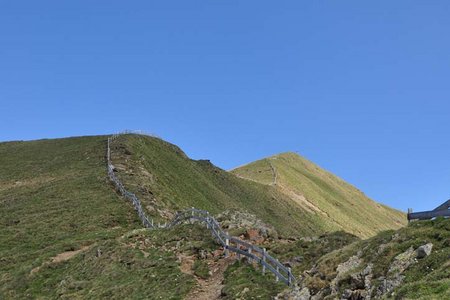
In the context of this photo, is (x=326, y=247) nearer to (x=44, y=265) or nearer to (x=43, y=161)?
(x=44, y=265)

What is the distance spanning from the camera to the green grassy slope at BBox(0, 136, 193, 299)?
Result: 79.3 ft

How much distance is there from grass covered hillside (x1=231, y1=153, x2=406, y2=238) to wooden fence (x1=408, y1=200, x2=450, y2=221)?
8430 centimetres

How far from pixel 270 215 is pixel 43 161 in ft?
135

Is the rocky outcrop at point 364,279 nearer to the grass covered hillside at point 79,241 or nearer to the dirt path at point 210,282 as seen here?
the dirt path at point 210,282

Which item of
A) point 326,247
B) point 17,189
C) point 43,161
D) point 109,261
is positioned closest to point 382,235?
point 326,247

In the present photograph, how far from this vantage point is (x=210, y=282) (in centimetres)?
2120

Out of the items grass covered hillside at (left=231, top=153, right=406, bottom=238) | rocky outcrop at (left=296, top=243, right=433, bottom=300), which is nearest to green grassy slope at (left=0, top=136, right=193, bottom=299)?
rocky outcrop at (left=296, top=243, right=433, bottom=300)

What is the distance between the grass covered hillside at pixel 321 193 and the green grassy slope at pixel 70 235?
53.9 m

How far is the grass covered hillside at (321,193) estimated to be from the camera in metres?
108

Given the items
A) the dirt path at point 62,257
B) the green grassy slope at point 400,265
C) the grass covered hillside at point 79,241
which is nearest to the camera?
the green grassy slope at point 400,265

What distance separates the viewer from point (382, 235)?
47.8 ft

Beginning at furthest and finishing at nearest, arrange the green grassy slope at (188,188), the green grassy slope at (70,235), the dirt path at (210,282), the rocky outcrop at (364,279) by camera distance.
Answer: the green grassy slope at (188,188)
the green grassy slope at (70,235)
the dirt path at (210,282)
the rocky outcrop at (364,279)

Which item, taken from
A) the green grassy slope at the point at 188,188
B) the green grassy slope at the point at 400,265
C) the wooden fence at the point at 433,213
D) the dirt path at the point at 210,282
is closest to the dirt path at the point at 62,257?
the green grassy slope at the point at 188,188

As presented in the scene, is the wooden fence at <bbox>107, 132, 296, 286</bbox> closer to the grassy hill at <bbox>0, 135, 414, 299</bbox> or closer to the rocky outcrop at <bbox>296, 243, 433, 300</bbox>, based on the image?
the grassy hill at <bbox>0, 135, 414, 299</bbox>
